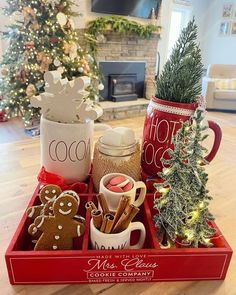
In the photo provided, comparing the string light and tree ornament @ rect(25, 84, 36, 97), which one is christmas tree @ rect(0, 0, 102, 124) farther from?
the string light

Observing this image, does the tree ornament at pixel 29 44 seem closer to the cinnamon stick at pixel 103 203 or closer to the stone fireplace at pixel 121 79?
the stone fireplace at pixel 121 79

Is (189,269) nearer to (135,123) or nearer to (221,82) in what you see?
(135,123)

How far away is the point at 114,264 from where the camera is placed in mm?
696

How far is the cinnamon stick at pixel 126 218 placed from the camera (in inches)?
26.5

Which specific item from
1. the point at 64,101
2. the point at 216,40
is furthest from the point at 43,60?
the point at 216,40

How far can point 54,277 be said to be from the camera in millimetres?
708

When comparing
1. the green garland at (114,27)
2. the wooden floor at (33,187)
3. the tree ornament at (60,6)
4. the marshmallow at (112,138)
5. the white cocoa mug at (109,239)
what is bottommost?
the wooden floor at (33,187)

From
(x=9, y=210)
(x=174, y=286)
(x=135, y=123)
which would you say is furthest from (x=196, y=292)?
(x=135, y=123)

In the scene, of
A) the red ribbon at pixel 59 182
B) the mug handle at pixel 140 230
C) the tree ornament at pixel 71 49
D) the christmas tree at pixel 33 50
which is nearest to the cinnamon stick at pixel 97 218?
the mug handle at pixel 140 230

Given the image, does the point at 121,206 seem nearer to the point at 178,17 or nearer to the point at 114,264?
the point at 114,264

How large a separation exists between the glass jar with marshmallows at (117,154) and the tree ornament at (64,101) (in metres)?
0.10

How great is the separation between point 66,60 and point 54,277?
1992 mm

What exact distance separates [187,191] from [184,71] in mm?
411

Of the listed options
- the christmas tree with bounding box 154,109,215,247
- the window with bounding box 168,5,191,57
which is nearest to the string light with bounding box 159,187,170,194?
the christmas tree with bounding box 154,109,215,247
